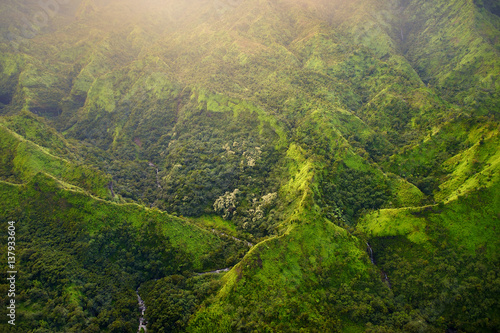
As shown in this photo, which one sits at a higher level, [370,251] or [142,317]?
[370,251]

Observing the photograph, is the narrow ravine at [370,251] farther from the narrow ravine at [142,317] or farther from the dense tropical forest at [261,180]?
the narrow ravine at [142,317]

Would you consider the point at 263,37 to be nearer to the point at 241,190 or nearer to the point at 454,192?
the point at 241,190

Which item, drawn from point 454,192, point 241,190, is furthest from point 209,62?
point 454,192

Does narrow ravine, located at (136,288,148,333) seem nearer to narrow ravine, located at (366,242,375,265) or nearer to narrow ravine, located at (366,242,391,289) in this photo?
narrow ravine, located at (366,242,391,289)

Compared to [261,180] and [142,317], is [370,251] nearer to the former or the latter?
[261,180]

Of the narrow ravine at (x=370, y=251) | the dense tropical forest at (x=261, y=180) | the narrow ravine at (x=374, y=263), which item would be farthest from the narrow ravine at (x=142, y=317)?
the narrow ravine at (x=370, y=251)

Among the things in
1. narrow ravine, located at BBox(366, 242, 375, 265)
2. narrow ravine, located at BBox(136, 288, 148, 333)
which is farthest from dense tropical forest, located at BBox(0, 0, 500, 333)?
narrow ravine, located at BBox(366, 242, 375, 265)

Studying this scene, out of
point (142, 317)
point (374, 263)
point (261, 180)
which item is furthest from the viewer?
point (261, 180)

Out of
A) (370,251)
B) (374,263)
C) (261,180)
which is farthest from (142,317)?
(370,251)

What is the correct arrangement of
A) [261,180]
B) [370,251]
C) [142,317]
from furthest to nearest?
[261,180], [370,251], [142,317]

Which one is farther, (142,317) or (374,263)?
(374,263)
